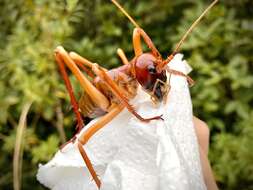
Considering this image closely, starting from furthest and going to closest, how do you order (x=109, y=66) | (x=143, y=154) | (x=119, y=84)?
(x=109, y=66) < (x=119, y=84) < (x=143, y=154)

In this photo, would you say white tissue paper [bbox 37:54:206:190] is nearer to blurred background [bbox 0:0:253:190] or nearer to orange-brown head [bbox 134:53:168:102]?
orange-brown head [bbox 134:53:168:102]

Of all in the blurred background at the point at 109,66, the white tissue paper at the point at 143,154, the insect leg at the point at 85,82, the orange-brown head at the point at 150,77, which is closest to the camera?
the white tissue paper at the point at 143,154

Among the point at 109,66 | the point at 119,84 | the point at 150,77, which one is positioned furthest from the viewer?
the point at 109,66

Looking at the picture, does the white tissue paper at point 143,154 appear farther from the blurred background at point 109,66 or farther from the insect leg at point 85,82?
the blurred background at point 109,66

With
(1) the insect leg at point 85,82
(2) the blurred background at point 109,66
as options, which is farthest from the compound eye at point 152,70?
(2) the blurred background at point 109,66

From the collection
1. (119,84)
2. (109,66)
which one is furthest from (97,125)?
(109,66)

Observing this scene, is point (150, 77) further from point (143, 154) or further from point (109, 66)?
point (109, 66)
